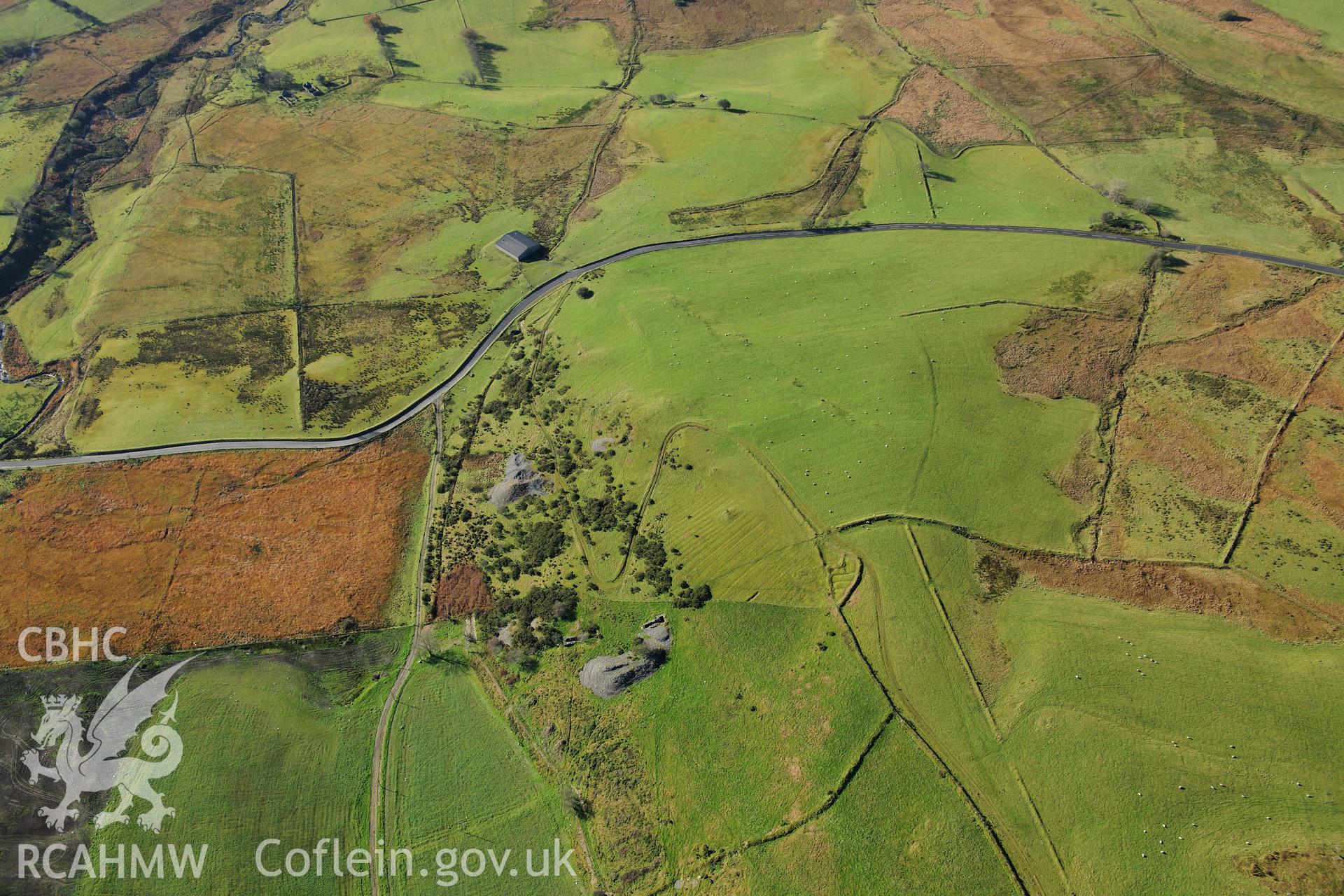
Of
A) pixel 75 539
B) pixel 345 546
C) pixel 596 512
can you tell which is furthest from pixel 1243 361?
pixel 75 539

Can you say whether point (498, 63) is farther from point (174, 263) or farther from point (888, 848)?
point (888, 848)

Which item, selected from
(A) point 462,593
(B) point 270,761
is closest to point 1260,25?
(A) point 462,593

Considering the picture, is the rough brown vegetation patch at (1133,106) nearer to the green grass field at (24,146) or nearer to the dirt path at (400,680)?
the dirt path at (400,680)

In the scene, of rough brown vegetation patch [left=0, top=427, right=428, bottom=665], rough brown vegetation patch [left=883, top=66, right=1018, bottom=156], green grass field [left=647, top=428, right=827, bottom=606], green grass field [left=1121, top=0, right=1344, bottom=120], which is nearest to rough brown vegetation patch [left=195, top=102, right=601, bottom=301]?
rough brown vegetation patch [left=0, top=427, right=428, bottom=665]

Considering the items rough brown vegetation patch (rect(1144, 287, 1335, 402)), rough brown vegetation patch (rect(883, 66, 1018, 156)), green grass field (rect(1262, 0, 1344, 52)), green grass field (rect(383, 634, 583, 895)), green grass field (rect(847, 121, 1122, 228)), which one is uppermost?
green grass field (rect(1262, 0, 1344, 52))

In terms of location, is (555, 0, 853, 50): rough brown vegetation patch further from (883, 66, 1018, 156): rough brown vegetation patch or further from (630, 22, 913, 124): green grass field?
(883, 66, 1018, 156): rough brown vegetation patch
